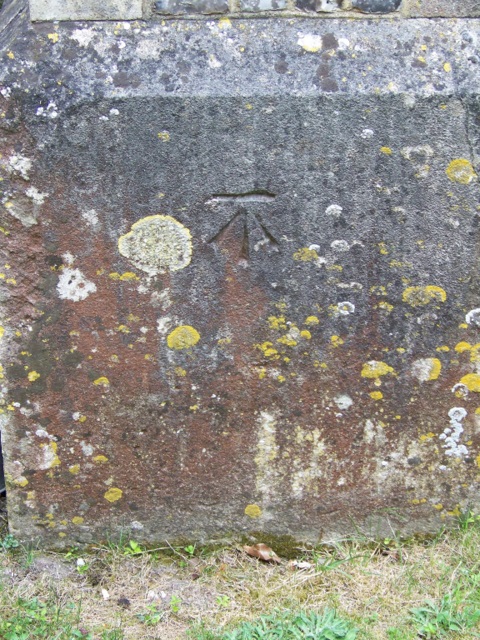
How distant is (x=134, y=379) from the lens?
2285 millimetres

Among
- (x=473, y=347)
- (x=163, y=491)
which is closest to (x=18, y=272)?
(x=163, y=491)

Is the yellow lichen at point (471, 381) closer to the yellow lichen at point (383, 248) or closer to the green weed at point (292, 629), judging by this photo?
the yellow lichen at point (383, 248)

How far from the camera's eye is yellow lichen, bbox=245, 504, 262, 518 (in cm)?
242

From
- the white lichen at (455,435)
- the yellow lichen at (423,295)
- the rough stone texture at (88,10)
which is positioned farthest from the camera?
the white lichen at (455,435)

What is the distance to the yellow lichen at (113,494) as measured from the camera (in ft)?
7.83

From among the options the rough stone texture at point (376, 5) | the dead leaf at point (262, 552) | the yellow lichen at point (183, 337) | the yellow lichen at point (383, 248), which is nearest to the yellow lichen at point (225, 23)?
the rough stone texture at point (376, 5)

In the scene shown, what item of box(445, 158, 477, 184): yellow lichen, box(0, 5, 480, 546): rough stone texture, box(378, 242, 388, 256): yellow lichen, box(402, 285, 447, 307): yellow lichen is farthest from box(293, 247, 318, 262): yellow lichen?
box(445, 158, 477, 184): yellow lichen

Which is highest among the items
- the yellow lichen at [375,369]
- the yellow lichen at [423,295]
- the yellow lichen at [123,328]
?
the yellow lichen at [423,295]

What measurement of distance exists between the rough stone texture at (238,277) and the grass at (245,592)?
92 mm

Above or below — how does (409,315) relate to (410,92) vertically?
below

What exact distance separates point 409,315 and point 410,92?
736 mm

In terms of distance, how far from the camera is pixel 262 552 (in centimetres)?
243

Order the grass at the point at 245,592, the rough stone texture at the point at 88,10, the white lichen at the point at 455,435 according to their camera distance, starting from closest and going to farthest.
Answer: the rough stone texture at the point at 88,10
the grass at the point at 245,592
the white lichen at the point at 455,435

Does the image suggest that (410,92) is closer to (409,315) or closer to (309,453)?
(409,315)
